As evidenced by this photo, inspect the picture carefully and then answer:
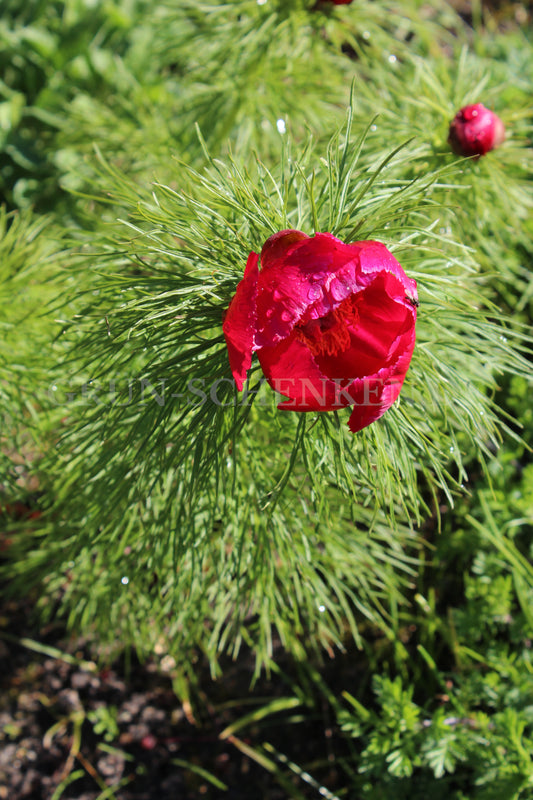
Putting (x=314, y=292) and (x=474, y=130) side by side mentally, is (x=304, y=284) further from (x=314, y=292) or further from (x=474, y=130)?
(x=474, y=130)

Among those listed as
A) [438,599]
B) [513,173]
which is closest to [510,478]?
[438,599]

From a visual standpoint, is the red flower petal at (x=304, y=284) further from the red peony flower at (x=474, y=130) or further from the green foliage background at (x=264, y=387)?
the red peony flower at (x=474, y=130)

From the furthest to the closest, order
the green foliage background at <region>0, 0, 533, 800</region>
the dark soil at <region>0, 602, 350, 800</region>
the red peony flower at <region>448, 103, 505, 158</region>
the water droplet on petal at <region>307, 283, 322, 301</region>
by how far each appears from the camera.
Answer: the dark soil at <region>0, 602, 350, 800</region>, the red peony flower at <region>448, 103, 505, 158</region>, the green foliage background at <region>0, 0, 533, 800</region>, the water droplet on petal at <region>307, 283, 322, 301</region>

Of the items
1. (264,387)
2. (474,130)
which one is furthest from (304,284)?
(474,130)

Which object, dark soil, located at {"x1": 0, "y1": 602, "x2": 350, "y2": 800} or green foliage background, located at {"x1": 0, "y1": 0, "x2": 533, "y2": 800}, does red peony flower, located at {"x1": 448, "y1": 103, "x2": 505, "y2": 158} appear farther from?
dark soil, located at {"x1": 0, "y1": 602, "x2": 350, "y2": 800}

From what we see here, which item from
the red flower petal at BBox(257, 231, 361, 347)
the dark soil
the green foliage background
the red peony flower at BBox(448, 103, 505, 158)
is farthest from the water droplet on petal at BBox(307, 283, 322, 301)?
the dark soil

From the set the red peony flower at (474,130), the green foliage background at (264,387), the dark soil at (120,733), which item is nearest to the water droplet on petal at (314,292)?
the green foliage background at (264,387)

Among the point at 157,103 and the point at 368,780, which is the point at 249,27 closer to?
the point at 157,103
